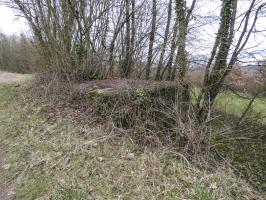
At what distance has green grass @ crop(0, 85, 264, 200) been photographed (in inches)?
109

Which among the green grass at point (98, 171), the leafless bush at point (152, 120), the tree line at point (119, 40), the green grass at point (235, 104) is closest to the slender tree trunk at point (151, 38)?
the tree line at point (119, 40)

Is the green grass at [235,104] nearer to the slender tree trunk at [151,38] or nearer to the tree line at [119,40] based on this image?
the tree line at [119,40]

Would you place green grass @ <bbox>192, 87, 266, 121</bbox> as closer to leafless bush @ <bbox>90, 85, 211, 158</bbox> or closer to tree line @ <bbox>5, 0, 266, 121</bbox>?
tree line @ <bbox>5, 0, 266, 121</bbox>

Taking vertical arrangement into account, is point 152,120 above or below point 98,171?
above

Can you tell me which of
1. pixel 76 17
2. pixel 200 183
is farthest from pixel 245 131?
pixel 76 17

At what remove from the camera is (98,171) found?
124 inches

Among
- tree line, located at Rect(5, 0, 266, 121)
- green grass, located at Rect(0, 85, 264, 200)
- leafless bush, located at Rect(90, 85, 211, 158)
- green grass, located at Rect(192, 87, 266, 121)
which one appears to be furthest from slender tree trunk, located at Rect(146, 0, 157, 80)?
green grass, located at Rect(0, 85, 264, 200)

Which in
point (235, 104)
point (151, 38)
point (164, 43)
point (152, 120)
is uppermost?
point (151, 38)

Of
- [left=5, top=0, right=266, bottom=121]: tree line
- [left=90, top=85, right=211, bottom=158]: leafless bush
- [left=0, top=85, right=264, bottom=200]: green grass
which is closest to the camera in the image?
[left=0, top=85, right=264, bottom=200]: green grass

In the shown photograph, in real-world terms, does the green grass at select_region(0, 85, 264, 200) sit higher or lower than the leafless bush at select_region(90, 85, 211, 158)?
lower

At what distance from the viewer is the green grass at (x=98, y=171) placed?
277 centimetres

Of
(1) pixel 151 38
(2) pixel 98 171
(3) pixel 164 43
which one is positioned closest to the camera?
(2) pixel 98 171

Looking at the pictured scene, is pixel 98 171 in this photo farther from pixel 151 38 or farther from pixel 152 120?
pixel 151 38

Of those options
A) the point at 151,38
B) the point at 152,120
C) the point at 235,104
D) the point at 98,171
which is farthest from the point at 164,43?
the point at 98,171
